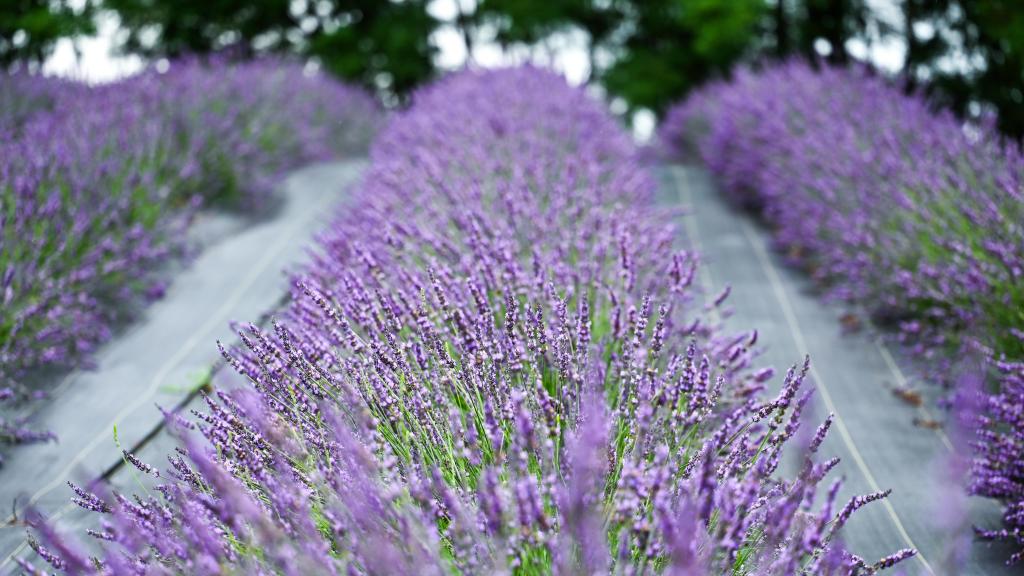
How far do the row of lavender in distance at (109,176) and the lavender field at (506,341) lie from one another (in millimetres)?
25

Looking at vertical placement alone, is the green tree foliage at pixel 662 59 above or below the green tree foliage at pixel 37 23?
below

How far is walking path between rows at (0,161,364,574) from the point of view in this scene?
2564 millimetres

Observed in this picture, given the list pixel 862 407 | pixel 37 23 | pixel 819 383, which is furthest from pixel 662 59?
pixel 862 407

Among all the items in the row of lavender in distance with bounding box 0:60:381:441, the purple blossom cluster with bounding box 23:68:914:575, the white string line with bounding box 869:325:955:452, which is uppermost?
the row of lavender in distance with bounding box 0:60:381:441

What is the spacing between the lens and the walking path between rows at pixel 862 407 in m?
2.24

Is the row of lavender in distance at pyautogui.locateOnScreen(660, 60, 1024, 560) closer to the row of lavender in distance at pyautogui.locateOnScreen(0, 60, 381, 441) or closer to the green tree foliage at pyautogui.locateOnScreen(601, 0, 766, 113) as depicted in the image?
the row of lavender in distance at pyautogui.locateOnScreen(0, 60, 381, 441)

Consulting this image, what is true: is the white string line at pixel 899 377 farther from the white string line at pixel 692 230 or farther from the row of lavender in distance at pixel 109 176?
the row of lavender in distance at pixel 109 176

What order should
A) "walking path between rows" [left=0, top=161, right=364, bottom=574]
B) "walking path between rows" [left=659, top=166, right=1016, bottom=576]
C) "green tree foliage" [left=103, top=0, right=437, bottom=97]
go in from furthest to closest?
"green tree foliage" [left=103, top=0, right=437, bottom=97], "walking path between rows" [left=0, top=161, right=364, bottom=574], "walking path between rows" [left=659, top=166, right=1016, bottom=576]

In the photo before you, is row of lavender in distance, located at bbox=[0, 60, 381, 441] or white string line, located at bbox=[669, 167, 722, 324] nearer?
row of lavender in distance, located at bbox=[0, 60, 381, 441]

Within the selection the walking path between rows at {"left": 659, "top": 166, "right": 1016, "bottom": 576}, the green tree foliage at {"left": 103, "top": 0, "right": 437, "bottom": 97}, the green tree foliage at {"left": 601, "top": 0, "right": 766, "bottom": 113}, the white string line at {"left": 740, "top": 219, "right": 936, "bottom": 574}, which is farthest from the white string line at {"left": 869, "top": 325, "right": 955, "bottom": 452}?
the green tree foliage at {"left": 103, "top": 0, "right": 437, "bottom": 97}

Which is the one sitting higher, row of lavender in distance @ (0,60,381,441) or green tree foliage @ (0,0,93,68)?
green tree foliage @ (0,0,93,68)

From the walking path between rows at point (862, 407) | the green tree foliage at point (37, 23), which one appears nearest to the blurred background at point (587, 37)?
the green tree foliage at point (37, 23)

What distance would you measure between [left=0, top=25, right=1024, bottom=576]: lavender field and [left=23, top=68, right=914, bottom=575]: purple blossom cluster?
0.04ft

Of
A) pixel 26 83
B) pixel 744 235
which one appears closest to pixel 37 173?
pixel 26 83
